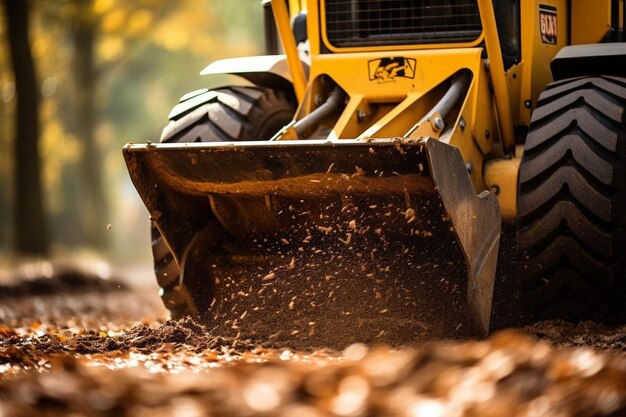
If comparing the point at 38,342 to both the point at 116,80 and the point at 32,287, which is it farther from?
the point at 116,80

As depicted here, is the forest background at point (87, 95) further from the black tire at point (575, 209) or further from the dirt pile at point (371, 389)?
the dirt pile at point (371, 389)

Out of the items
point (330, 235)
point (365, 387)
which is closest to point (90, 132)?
point (330, 235)

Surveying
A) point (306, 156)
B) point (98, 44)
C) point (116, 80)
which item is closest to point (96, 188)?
point (98, 44)

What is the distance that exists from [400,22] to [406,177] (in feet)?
5.46

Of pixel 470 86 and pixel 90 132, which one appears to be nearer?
pixel 470 86

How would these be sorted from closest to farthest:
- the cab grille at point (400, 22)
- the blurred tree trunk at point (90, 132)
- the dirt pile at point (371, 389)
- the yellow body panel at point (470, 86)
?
the dirt pile at point (371, 389) → the yellow body panel at point (470, 86) → the cab grille at point (400, 22) → the blurred tree trunk at point (90, 132)

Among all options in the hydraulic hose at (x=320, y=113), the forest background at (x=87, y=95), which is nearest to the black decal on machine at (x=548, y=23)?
the hydraulic hose at (x=320, y=113)

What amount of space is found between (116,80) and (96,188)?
51.2ft

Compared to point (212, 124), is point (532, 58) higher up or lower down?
higher up

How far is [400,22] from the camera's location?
755 centimetres

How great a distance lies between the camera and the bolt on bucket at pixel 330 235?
20.4ft

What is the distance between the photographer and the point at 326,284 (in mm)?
6688

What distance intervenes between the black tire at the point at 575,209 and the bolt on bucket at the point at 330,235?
273 mm

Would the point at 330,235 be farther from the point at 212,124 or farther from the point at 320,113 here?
the point at 212,124
